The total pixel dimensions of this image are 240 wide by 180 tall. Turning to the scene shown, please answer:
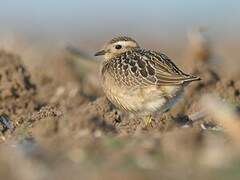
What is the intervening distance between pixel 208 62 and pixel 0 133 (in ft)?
21.1

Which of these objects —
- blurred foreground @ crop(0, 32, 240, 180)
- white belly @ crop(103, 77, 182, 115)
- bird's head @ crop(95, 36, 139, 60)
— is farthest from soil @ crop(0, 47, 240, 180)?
bird's head @ crop(95, 36, 139, 60)

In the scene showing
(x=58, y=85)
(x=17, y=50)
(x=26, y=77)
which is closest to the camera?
(x=26, y=77)

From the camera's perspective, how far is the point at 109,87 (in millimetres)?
10117

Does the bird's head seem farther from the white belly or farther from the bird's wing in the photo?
the white belly

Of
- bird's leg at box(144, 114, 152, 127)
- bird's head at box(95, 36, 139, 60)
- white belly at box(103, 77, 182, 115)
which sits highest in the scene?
bird's head at box(95, 36, 139, 60)

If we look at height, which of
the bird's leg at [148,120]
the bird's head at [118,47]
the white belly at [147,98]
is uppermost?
the bird's head at [118,47]

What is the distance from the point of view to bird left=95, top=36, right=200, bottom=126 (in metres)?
9.70

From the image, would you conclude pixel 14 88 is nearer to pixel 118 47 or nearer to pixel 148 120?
pixel 118 47

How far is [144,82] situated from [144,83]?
0.01 m

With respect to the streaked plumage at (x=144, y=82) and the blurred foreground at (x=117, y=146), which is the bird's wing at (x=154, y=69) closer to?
the streaked plumage at (x=144, y=82)

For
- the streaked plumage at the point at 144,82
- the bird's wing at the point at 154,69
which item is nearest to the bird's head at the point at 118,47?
the bird's wing at the point at 154,69

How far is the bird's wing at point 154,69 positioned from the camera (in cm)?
970

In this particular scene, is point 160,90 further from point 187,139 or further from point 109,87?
point 187,139

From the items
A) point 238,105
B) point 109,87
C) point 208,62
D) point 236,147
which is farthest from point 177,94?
point 208,62
